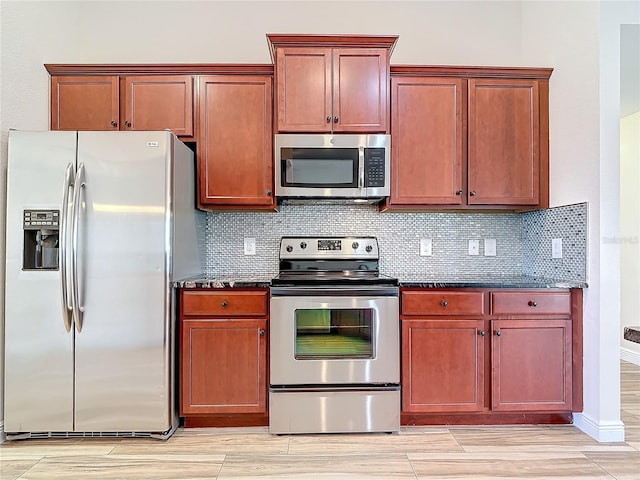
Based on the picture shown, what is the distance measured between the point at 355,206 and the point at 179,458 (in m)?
1.94

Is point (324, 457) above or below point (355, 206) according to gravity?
below

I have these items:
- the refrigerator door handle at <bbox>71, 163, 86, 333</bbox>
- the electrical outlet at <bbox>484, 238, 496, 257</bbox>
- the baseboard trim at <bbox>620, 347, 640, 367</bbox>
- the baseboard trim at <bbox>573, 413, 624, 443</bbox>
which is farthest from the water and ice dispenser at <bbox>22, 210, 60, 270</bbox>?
the baseboard trim at <bbox>620, 347, 640, 367</bbox>

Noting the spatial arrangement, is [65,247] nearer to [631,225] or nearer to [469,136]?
[469,136]

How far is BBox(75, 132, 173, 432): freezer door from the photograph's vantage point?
2.22m

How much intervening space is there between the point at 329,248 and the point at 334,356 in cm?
85

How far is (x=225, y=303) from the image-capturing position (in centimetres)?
238

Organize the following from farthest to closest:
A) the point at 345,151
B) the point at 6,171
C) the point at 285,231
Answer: the point at 285,231, the point at 345,151, the point at 6,171

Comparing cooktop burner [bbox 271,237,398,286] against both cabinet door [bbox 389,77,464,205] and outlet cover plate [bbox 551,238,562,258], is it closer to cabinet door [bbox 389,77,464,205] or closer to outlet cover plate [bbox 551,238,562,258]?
cabinet door [bbox 389,77,464,205]

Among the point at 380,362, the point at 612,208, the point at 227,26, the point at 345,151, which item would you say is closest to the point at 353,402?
the point at 380,362

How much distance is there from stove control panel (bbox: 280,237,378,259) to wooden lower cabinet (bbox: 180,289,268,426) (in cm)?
65

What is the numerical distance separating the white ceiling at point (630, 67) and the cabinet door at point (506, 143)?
55cm

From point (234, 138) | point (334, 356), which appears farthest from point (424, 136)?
point (334, 356)

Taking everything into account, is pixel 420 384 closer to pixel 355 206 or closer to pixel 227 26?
pixel 355 206

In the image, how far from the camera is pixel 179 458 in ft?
6.88
